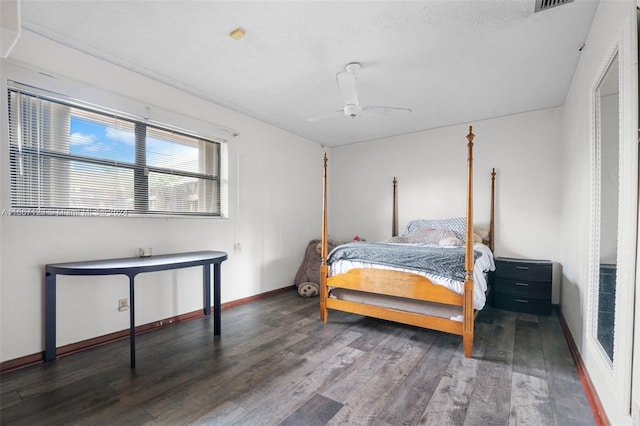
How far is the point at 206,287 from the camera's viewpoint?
10.7ft

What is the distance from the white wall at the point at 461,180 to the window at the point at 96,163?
8.90ft

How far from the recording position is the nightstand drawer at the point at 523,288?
3.30 meters

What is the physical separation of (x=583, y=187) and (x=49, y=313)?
4.16 m

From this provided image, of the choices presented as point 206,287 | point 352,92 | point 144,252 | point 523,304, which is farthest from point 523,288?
point 144,252

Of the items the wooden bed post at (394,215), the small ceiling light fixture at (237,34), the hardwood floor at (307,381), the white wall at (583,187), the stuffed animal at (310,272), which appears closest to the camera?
the white wall at (583,187)

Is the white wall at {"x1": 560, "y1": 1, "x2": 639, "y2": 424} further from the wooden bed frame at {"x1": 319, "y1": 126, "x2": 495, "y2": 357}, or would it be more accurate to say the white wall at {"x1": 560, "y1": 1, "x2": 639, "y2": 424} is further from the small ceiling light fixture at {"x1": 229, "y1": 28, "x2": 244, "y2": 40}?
the small ceiling light fixture at {"x1": 229, "y1": 28, "x2": 244, "y2": 40}

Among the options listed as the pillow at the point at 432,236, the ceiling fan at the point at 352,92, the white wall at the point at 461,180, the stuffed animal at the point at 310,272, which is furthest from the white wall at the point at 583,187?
the stuffed animal at the point at 310,272

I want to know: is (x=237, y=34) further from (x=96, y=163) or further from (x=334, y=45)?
(x=96, y=163)

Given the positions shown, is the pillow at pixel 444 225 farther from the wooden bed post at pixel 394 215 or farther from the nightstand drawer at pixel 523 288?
the nightstand drawer at pixel 523 288

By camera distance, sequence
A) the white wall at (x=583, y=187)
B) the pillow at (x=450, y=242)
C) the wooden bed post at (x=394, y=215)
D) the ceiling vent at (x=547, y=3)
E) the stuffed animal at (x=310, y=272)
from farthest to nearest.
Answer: the wooden bed post at (x=394, y=215)
the stuffed animal at (x=310, y=272)
the pillow at (x=450, y=242)
the ceiling vent at (x=547, y=3)
the white wall at (x=583, y=187)

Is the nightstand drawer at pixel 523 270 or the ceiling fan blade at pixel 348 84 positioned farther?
the nightstand drawer at pixel 523 270

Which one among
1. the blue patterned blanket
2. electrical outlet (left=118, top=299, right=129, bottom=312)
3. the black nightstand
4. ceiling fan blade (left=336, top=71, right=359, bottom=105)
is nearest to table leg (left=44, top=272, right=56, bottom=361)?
electrical outlet (left=118, top=299, right=129, bottom=312)

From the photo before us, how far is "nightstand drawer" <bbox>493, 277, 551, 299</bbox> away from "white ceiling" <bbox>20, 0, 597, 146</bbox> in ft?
7.04

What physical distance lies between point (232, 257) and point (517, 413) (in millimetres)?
3051
